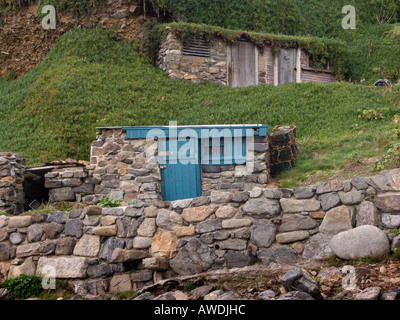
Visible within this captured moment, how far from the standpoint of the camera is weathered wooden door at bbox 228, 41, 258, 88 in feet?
64.8

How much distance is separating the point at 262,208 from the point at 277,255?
26.9 inches

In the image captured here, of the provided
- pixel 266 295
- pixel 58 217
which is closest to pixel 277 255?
pixel 266 295

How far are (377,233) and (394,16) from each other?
24.0 meters

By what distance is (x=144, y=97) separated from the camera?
16.8 m

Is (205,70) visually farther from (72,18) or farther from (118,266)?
(118,266)

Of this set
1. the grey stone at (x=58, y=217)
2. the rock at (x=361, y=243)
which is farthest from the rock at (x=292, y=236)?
the grey stone at (x=58, y=217)

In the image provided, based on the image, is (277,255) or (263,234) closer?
(277,255)

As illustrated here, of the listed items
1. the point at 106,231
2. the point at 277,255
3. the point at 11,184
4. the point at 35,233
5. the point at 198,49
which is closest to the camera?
the point at 277,255

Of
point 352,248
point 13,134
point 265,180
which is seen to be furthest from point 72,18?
point 352,248

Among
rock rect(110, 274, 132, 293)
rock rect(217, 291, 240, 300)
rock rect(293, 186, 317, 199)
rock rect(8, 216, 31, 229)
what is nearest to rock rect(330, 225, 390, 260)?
rock rect(293, 186, 317, 199)

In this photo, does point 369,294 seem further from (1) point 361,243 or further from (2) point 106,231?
(2) point 106,231

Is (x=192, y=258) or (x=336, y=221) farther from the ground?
(x=336, y=221)

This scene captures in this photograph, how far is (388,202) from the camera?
629cm

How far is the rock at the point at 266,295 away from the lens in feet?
17.9
